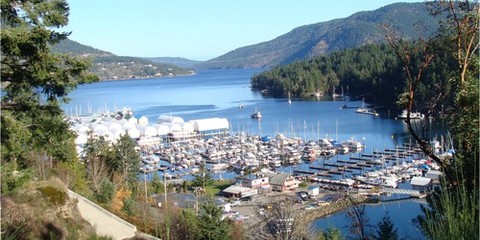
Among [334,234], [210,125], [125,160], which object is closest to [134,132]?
[210,125]

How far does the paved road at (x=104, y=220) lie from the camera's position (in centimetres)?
422

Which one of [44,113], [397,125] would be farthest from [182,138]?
[44,113]

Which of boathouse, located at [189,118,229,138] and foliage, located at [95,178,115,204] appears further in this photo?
boathouse, located at [189,118,229,138]

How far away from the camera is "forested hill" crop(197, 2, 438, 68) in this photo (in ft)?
254

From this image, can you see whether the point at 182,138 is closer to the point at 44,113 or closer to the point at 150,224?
the point at 150,224

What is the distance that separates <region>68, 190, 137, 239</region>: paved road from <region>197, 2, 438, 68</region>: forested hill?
57.6 metres

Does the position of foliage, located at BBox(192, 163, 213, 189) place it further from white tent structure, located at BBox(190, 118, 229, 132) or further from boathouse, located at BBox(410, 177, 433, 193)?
white tent structure, located at BBox(190, 118, 229, 132)

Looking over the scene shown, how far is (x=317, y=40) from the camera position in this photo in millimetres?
93500

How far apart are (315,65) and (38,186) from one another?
34.2m

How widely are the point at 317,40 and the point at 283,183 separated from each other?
277 feet

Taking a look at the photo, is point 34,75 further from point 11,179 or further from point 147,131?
point 147,131

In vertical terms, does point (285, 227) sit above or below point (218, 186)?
above

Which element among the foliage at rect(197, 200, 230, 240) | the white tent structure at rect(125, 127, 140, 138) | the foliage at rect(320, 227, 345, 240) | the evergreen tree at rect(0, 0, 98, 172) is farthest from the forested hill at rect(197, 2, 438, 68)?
the evergreen tree at rect(0, 0, 98, 172)

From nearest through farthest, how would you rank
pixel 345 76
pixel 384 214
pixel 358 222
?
pixel 358 222 < pixel 384 214 < pixel 345 76
